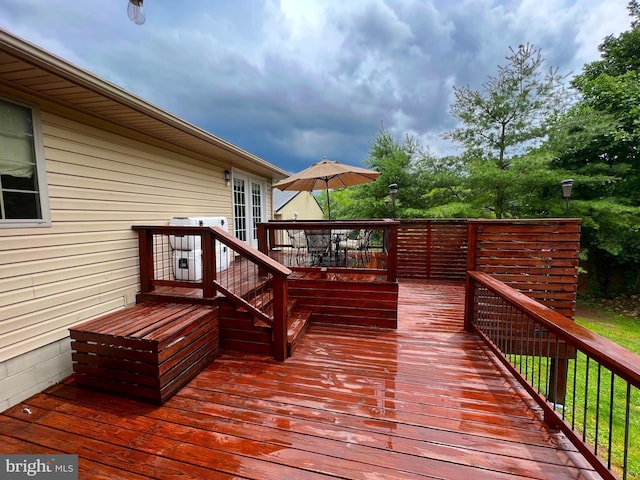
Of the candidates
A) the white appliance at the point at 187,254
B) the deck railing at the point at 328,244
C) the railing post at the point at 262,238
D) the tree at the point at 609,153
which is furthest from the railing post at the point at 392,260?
the tree at the point at 609,153

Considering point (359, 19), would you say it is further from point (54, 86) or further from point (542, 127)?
point (54, 86)

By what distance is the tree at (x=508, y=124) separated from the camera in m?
8.64

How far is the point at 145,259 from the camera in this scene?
360 centimetres

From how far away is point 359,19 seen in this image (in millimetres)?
8227

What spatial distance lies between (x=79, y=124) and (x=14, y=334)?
217 cm

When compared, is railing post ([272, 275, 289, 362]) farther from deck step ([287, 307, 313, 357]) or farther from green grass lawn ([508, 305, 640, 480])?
green grass lawn ([508, 305, 640, 480])

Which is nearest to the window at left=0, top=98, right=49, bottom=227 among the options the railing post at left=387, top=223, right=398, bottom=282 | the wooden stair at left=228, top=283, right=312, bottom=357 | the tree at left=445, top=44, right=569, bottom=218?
the wooden stair at left=228, top=283, right=312, bottom=357

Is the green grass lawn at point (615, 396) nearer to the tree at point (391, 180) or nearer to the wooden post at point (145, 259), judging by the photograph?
the wooden post at point (145, 259)

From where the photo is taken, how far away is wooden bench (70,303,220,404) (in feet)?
7.63

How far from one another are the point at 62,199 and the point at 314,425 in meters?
3.25

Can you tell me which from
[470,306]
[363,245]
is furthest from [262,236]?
[470,306]

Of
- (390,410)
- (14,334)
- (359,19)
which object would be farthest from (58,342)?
(359,19)

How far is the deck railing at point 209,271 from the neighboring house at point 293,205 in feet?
28.9

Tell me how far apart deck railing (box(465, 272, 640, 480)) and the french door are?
472 cm
